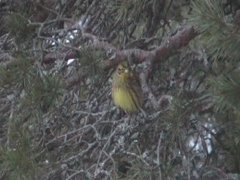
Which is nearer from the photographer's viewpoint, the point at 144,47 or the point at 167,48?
the point at 167,48

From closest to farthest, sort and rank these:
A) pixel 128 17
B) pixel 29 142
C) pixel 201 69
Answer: pixel 29 142, pixel 201 69, pixel 128 17

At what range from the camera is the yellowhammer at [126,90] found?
2.87 meters

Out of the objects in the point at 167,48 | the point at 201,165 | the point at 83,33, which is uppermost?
the point at 83,33

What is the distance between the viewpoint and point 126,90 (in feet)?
10.3

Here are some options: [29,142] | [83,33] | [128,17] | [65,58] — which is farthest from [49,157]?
[128,17]

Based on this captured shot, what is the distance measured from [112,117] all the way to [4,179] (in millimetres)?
681

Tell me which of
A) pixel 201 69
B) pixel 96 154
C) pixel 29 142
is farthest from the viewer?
pixel 201 69

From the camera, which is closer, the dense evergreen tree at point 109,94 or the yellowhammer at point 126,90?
the dense evergreen tree at point 109,94

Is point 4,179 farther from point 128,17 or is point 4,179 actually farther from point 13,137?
point 128,17

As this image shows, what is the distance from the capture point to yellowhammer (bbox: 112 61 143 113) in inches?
113

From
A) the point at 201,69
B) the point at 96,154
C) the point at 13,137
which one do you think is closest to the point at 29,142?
the point at 13,137

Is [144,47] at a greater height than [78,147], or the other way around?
[144,47]

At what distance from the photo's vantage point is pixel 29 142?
7.63ft

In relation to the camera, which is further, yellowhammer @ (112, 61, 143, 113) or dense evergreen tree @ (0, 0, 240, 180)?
yellowhammer @ (112, 61, 143, 113)
